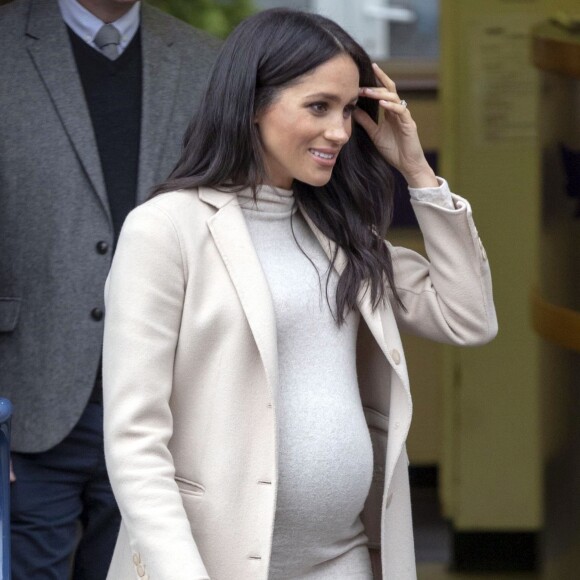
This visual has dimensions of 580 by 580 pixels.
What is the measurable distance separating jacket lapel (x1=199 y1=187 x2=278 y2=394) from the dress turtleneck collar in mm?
37

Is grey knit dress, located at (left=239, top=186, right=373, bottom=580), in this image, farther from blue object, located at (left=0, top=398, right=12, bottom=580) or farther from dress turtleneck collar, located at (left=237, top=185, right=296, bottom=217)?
blue object, located at (left=0, top=398, right=12, bottom=580)

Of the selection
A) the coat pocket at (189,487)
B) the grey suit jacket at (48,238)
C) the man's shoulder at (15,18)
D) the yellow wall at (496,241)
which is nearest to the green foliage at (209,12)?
the yellow wall at (496,241)

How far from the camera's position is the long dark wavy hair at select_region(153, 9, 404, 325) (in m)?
2.39

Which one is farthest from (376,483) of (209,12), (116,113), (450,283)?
(209,12)

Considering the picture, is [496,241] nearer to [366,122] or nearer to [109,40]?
[109,40]

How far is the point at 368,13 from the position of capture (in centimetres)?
622

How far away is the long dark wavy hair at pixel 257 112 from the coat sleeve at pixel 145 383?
16 cm

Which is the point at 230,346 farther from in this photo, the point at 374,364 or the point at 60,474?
the point at 60,474

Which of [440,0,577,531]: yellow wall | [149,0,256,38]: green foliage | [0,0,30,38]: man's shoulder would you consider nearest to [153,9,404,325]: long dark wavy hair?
[0,0,30,38]: man's shoulder

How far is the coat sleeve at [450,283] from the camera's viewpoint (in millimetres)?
2621

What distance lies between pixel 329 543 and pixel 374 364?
0.35 meters

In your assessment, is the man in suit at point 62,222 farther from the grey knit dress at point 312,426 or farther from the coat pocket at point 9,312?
the grey knit dress at point 312,426

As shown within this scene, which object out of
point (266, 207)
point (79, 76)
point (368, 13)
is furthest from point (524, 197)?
point (266, 207)

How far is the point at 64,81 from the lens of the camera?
3.04 meters
